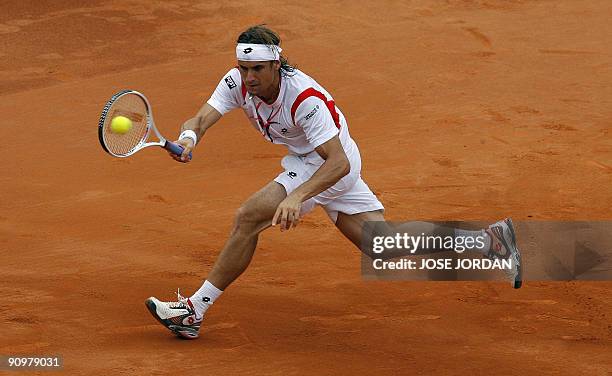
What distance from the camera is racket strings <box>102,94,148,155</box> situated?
6578mm

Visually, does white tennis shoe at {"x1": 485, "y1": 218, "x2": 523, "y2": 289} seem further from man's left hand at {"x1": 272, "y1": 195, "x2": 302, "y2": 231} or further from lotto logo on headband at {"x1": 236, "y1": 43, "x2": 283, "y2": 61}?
lotto logo on headband at {"x1": 236, "y1": 43, "x2": 283, "y2": 61}

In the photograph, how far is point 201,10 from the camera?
15.2 metres

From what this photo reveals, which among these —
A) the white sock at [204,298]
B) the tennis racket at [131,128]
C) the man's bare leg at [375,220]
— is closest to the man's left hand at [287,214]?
the white sock at [204,298]

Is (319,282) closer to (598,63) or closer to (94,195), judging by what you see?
(94,195)

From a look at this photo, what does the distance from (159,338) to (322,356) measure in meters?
1.02

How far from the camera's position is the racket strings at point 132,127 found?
658 centimetres

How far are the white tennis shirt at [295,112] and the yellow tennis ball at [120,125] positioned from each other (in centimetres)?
60

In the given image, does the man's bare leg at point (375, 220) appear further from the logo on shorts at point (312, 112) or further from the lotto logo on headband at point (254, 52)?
the lotto logo on headband at point (254, 52)

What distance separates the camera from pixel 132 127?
679 cm

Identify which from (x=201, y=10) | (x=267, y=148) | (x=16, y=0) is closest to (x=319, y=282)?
(x=267, y=148)

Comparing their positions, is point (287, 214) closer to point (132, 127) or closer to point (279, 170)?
point (132, 127)

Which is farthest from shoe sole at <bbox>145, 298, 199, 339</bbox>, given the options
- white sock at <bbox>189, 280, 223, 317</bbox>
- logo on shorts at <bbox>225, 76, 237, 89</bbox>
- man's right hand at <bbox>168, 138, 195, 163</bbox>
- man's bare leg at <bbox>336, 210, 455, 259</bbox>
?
logo on shorts at <bbox>225, 76, 237, 89</bbox>

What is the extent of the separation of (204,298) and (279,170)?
150 inches

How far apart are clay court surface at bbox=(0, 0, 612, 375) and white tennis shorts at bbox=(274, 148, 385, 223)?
0.72 meters
